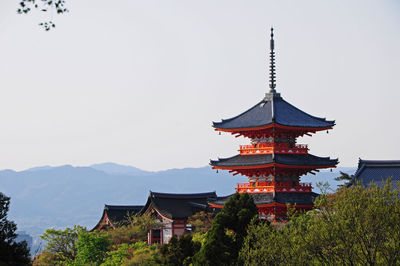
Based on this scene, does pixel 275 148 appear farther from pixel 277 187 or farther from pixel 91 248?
pixel 91 248

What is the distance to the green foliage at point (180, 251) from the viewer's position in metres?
30.9

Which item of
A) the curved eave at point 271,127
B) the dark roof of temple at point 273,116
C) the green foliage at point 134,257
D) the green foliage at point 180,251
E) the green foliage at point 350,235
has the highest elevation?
the dark roof of temple at point 273,116

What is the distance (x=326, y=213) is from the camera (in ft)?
79.1

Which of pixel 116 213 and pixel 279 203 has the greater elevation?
pixel 279 203

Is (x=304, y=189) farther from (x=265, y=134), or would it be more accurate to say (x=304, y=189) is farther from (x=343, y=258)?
(x=343, y=258)

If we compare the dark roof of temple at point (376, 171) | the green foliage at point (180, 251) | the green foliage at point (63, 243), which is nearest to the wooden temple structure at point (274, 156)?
the dark roof of temple at point (376, 171)

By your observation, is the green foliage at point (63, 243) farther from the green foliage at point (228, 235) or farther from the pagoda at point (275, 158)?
the green foliage at point (228, 235)

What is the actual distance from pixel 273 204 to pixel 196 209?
13300mm

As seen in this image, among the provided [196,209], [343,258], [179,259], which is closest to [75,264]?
[179,259]

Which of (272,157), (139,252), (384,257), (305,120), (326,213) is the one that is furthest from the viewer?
(305,120)

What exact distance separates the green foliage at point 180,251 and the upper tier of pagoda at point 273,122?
41.8ft

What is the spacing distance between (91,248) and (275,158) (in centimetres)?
1363

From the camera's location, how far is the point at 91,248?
133ft

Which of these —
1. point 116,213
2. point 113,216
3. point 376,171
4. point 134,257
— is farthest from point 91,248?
point 376,171
